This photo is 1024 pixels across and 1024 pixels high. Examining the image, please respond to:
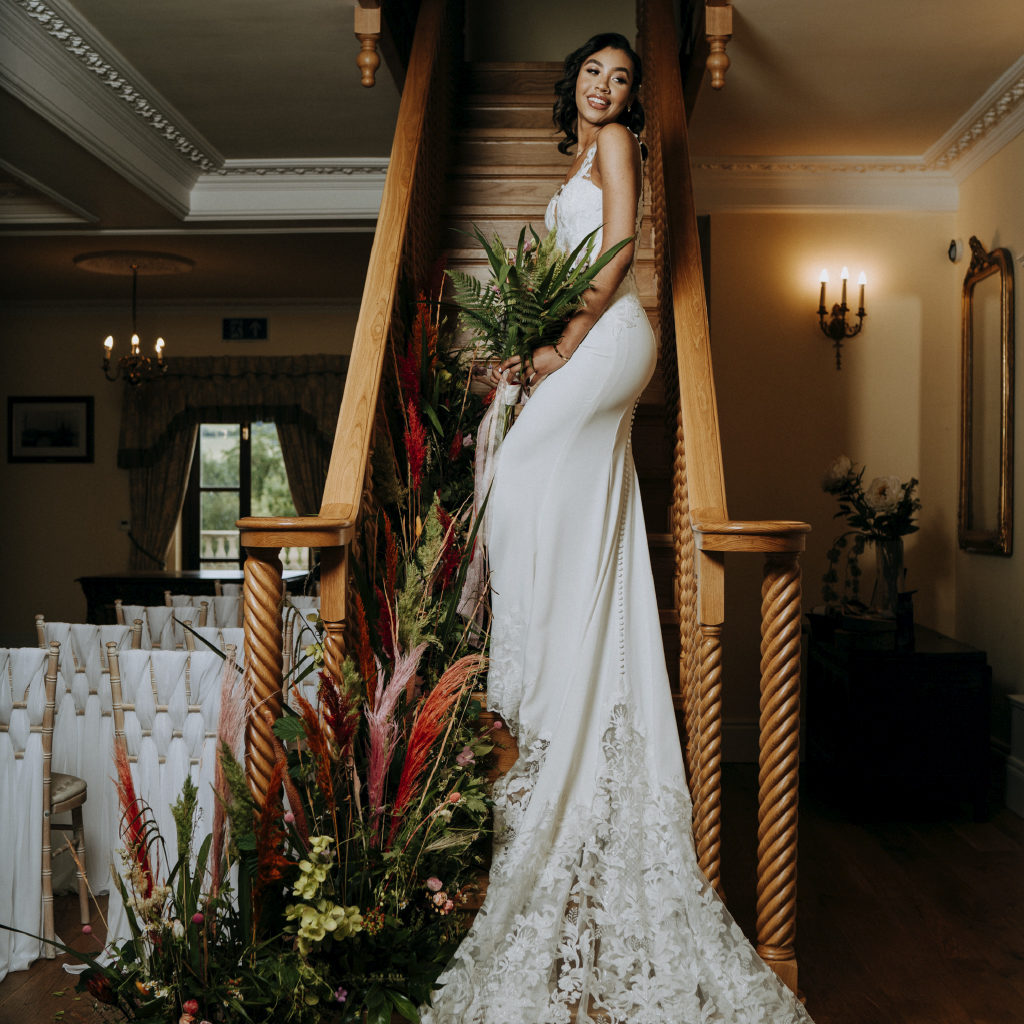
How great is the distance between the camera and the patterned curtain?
28.9 ft

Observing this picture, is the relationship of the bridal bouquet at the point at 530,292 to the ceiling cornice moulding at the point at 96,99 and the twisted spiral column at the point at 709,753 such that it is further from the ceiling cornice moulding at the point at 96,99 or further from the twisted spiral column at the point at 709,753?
the ceiling cornice moulding at the point at 96,99

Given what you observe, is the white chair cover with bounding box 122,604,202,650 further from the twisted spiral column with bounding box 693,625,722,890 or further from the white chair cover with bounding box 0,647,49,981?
the twisted spiral column with bounding box 693,625,722,890

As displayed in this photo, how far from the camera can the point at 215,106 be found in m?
4.96

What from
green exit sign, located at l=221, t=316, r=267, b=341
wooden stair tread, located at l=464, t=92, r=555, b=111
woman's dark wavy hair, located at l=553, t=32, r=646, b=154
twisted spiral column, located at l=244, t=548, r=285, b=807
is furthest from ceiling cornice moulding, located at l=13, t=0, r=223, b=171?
green exit sign, located at l=221, t=316, r=267, b=341

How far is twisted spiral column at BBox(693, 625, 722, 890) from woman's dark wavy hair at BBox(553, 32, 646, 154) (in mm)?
1469

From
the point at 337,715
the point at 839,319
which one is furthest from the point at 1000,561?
the point at 337,715

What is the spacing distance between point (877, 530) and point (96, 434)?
6.92m

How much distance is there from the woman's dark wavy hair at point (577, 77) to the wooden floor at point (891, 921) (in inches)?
97.4

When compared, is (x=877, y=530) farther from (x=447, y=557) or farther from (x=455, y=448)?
(x=447, y=557)

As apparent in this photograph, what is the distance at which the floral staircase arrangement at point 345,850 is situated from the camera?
73.5 inches

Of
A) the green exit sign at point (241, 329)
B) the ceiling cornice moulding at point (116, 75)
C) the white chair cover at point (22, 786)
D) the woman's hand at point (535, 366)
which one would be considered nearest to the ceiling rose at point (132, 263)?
the green exit sign at point (241, 329)

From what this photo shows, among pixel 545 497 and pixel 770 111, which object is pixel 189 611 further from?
pixel 770 111

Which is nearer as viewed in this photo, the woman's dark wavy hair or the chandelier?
the woman's dark wavy hair

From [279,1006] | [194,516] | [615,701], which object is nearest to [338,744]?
[279,1006]
